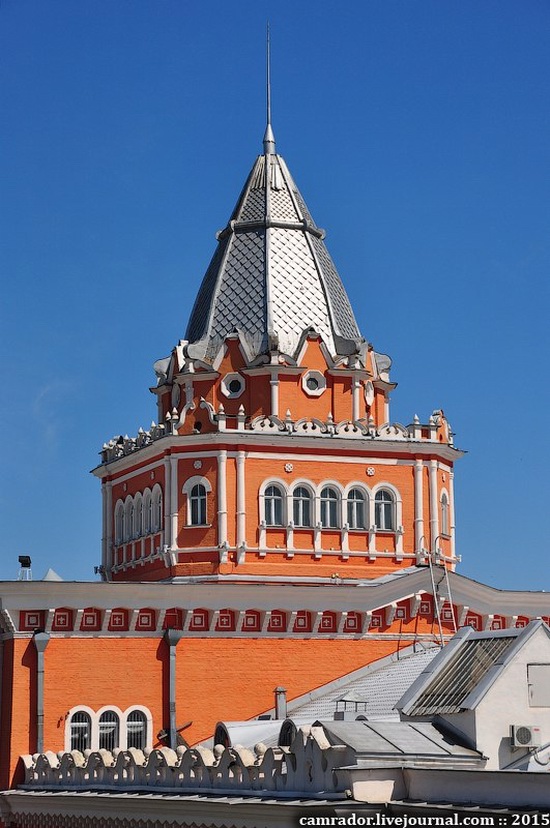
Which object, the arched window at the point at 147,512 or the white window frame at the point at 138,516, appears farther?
the white window frame at the point at 138,516

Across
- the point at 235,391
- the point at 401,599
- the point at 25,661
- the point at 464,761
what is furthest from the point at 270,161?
the point at 464,761

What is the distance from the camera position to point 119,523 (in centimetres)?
4728

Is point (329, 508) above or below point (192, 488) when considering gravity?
below

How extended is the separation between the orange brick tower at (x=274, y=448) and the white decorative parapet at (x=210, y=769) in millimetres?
9349

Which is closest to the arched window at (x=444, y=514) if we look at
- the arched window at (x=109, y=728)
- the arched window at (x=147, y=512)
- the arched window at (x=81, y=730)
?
the arched window at (x=147, y=512)

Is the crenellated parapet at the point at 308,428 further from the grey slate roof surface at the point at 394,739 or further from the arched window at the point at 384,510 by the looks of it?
the grey slate roof surface at the point at 394,739

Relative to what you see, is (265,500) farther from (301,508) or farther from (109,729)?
(109,729)

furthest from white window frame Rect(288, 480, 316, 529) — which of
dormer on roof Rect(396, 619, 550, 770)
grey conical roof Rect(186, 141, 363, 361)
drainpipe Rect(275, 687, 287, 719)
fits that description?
dormer on roof Rect(396, 619, 550, 770)

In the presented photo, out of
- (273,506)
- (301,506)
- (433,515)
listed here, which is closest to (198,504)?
(273,506)

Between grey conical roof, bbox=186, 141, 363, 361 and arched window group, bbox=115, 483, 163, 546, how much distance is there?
4.25 metres

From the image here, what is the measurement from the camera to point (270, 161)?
162ft

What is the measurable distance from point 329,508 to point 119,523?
6880mm

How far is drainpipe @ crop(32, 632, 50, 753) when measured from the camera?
125ft

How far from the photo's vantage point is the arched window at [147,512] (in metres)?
44.9
